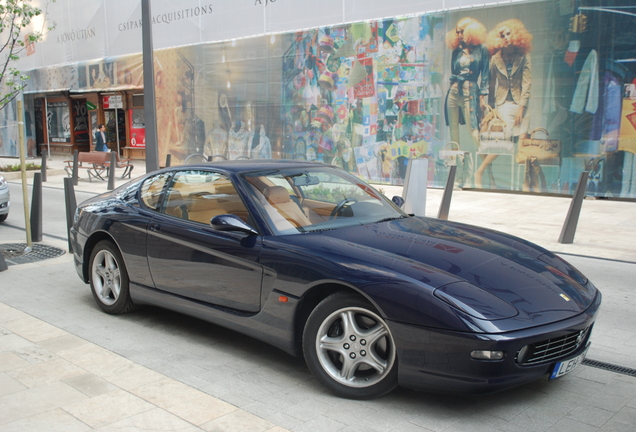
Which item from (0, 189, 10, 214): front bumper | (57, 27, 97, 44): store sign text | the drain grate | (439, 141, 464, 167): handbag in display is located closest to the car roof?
the drain grate

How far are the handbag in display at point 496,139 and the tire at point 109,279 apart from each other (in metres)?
11.4

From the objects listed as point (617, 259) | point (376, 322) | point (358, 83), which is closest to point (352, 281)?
point (376, 322)

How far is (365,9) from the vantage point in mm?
17391

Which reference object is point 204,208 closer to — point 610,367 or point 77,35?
point 610,367

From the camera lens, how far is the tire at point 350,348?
3.69 m

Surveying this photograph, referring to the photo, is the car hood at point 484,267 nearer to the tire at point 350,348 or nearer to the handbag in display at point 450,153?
the tire at point 350,348

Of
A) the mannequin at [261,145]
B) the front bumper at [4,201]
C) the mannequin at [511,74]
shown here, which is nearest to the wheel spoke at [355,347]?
the front bumper at [4,201]

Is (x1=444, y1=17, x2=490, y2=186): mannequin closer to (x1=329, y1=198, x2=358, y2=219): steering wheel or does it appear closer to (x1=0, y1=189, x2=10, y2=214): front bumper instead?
(x1=0, y1=189, x2=10, y2=214): front bumper

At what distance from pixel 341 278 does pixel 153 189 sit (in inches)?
95.5

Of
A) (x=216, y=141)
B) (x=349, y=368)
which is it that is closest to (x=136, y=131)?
(x=216, y=141)

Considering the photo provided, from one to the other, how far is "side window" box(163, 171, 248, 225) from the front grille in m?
2.15

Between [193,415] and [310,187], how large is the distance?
6.81 feet

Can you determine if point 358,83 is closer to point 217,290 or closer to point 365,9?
point 365,9

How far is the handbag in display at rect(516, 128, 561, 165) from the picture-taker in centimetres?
1427
